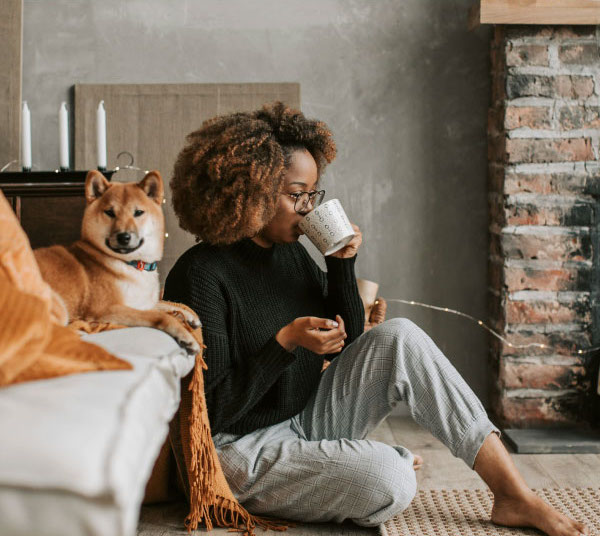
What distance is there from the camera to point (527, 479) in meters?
1.76

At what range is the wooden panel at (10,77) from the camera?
2.23m

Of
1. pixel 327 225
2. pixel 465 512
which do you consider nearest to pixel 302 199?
pixel 327 225

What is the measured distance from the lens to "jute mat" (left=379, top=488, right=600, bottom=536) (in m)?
1.42

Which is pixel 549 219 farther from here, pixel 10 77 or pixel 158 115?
pixel 10 77

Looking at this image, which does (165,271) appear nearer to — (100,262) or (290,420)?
(290,420)

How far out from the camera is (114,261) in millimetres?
1173

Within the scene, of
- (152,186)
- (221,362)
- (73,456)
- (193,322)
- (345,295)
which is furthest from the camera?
(345,295)

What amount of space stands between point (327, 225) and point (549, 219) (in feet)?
3.37

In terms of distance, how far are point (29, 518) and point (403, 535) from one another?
1.08m

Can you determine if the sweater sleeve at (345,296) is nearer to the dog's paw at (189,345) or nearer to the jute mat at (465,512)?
the jute mat at (465,512)

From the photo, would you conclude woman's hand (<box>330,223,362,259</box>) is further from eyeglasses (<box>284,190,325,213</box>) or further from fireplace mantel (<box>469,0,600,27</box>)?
fireplace mantel (<box>469,0,600,27</box>)

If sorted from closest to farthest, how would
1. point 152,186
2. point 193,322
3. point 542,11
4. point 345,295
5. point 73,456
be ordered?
point 73,456 < point 193,322 < point 152,186 < point 345,295 < point 542,11

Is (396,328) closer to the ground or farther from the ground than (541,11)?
closer to the ground

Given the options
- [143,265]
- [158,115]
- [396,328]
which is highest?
[158,115]
